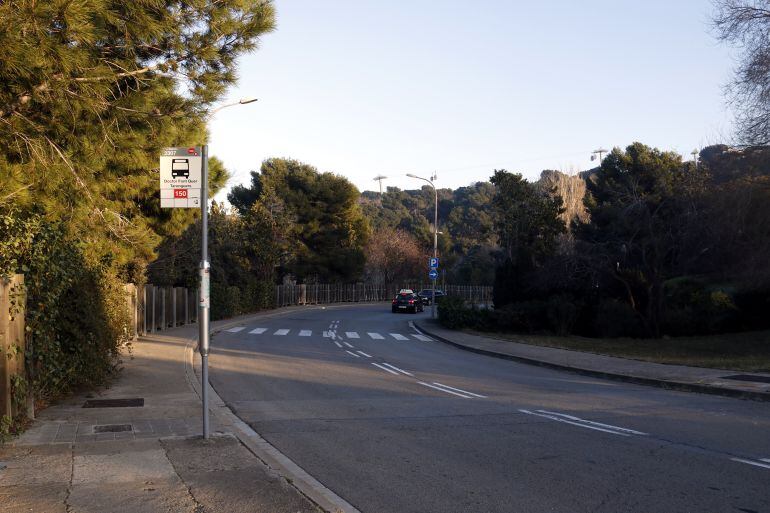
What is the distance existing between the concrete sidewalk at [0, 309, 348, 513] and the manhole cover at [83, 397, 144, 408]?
16 centimetres

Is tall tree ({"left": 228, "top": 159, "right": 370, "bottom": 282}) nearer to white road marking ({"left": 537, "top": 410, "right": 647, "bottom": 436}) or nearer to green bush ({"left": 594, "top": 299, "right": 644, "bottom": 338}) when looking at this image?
green bush ({"left": 594, "top": 299, "right": 644, "bottom": 338})

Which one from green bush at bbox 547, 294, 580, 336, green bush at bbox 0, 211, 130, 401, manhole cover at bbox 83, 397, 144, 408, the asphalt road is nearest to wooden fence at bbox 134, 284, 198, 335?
the asphalt road

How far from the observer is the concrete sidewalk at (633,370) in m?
13.5

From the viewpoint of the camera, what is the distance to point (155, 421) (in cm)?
984

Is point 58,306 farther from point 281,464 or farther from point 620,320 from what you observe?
point 620,320

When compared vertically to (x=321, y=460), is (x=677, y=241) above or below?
above

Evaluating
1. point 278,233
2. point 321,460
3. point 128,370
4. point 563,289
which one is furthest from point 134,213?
point 278,233

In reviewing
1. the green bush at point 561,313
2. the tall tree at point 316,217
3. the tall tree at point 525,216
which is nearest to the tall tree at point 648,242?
the green bush at point 561,313

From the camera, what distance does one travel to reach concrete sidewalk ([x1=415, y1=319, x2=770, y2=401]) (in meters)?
13.5

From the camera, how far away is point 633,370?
16.9m

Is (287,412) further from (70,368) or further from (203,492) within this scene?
(203,492)

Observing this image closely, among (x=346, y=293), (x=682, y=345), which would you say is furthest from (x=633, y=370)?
(x=346, y=293)

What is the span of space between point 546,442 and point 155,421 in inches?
207

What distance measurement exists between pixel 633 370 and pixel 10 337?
13510mm
